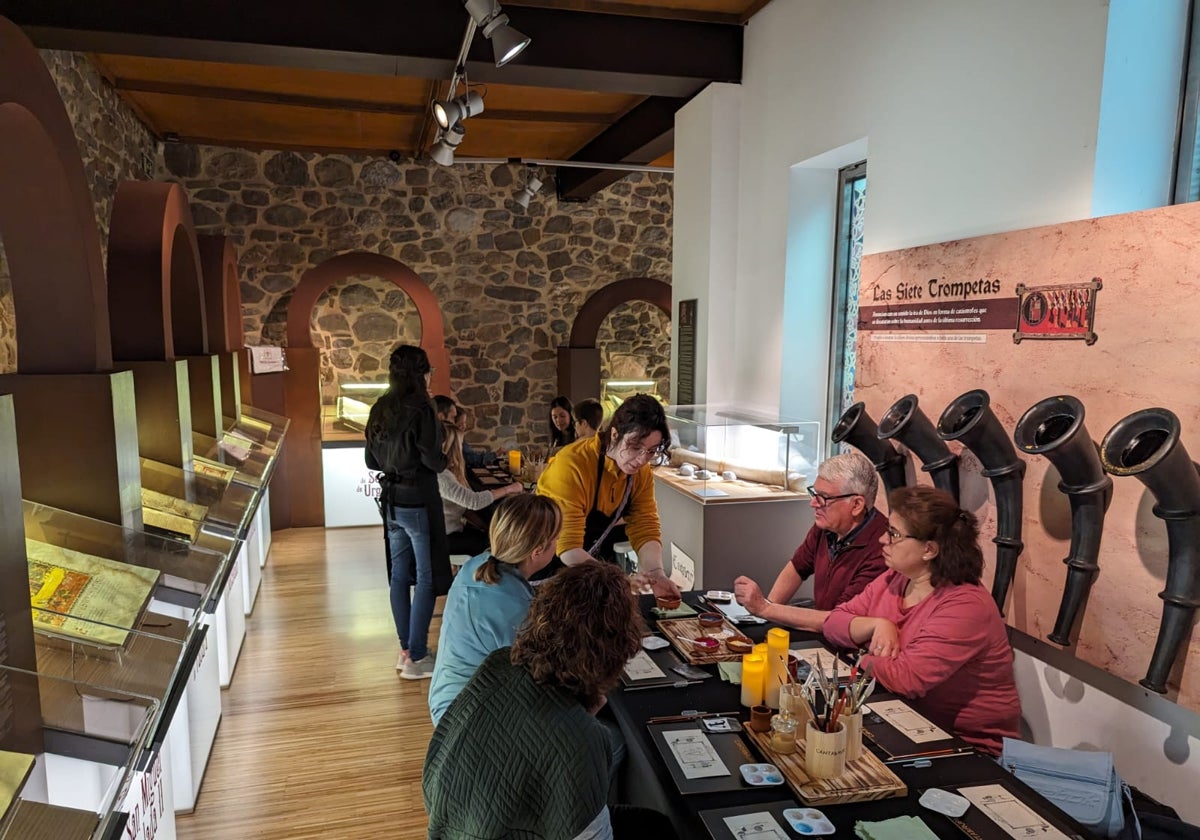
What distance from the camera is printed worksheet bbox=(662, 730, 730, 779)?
1792 mm

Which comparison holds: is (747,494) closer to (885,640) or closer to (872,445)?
(872,445)

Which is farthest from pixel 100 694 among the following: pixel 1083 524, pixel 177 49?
pixel 177 49

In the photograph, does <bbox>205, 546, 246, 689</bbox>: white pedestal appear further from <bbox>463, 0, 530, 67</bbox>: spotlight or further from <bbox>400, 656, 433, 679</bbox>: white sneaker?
<bbox>463, 0, 530, 67</bbox>: spotlight

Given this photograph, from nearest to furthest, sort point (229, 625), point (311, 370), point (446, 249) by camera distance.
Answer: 1. point (229, 625)
2. point (311, 370)
3. point (446, 249)

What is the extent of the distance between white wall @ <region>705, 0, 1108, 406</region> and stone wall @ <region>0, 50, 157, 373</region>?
139 inches

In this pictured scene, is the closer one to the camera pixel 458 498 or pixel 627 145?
pixel 458 498

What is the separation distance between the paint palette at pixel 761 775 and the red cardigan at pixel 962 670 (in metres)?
0.59

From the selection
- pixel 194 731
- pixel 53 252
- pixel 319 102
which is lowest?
pixel 194 731

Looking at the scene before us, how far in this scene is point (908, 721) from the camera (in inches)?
79.7

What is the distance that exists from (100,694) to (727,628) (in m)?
1.80

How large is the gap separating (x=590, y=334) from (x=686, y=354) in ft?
9.58

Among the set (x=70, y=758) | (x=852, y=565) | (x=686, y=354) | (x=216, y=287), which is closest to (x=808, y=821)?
(x=852, y=565)

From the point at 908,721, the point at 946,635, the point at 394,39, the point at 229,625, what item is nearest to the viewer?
the point at 908,721

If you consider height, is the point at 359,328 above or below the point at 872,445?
above
